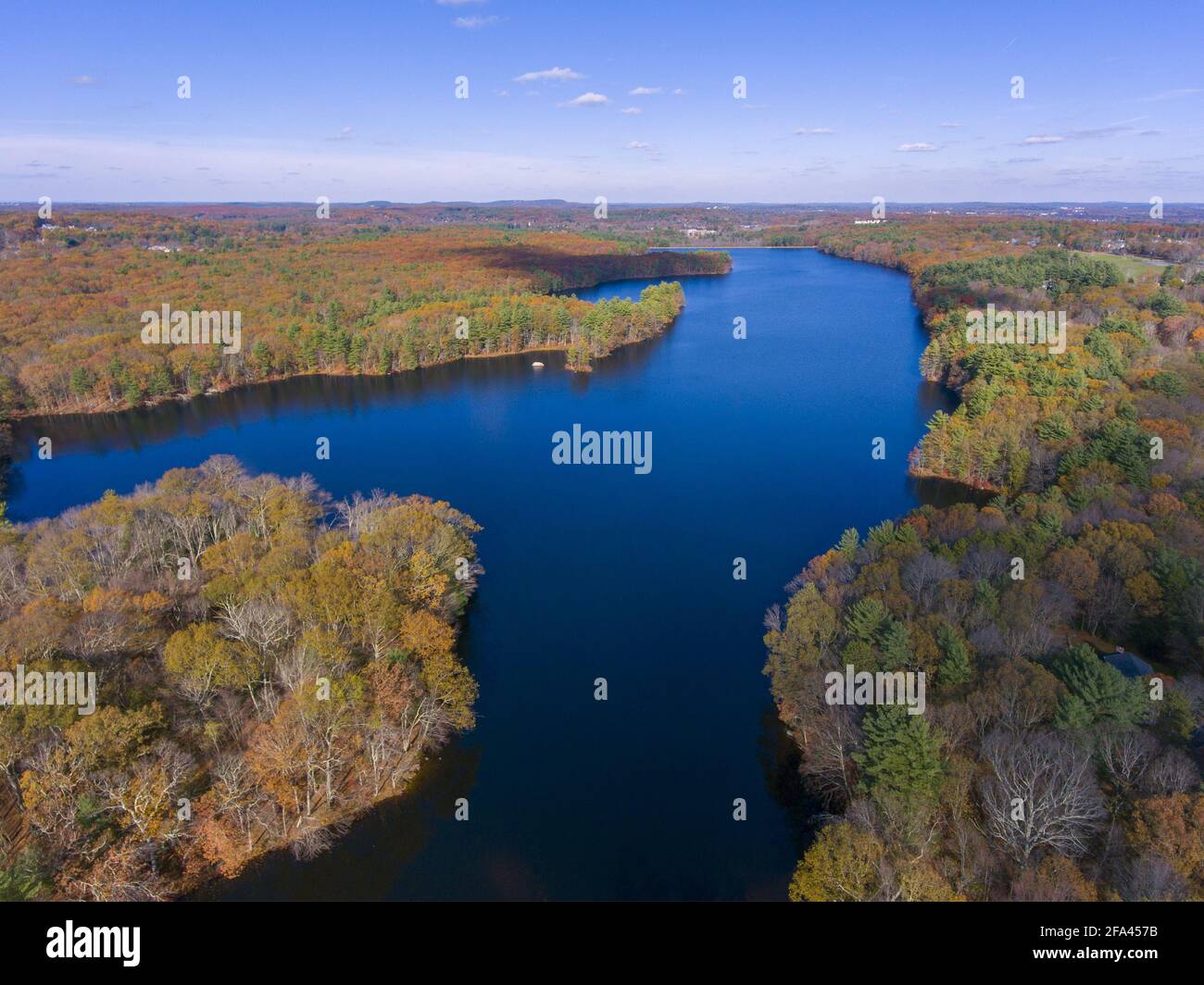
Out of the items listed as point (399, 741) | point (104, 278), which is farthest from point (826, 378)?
point (104, 278)

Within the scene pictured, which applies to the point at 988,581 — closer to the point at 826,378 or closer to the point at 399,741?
the point at 399,741

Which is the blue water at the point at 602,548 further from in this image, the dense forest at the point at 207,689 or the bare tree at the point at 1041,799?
the bare tree at the point at 1041,799

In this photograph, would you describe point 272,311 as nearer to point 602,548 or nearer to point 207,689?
point 602,548

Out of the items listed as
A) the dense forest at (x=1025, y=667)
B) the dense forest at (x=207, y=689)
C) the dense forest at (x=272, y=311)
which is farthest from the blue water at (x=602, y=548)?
the dense forest at (x=1025, y=667)

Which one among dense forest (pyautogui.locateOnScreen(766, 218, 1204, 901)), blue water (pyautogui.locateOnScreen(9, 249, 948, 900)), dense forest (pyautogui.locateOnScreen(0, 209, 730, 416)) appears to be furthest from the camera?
dense forest (pyautogui.locateOnScreen(0, 209, 730, 416))

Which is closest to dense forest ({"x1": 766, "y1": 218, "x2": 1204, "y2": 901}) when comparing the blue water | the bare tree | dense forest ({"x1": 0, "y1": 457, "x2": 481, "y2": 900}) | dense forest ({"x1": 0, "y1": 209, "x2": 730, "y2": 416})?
the bare tree

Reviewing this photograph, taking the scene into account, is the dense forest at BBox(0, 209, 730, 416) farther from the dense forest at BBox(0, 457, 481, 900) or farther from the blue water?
the dense forest at BBox(0, 457, 481, 900)
